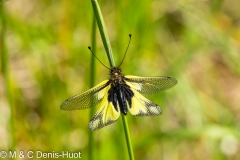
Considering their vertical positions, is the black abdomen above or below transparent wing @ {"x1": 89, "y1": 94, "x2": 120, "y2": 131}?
above

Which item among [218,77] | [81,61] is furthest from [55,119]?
[218,77]

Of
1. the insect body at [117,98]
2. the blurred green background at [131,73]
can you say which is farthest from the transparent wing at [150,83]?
the blurred green background at [131,73]

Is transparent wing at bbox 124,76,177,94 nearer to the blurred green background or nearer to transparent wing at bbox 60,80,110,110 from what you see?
transparent wing at bbox 60,80,110,110

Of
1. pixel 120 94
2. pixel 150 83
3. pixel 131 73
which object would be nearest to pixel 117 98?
pixel 120 94

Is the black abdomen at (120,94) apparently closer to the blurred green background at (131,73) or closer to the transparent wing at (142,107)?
the transparent wing at (142,107)

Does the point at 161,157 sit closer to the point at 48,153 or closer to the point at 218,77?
the point at 48,153

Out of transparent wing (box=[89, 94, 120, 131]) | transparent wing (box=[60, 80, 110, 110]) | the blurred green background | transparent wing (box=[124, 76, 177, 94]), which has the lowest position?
transparent wing (box=[89, 94, 120, 131])

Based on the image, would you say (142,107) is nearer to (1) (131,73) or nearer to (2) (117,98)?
(2) (117,98)

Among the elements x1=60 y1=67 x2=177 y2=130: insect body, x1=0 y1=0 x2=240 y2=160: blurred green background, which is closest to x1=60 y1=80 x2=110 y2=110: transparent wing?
x1=60 y1=67 x2=177 y2=130: insect body
